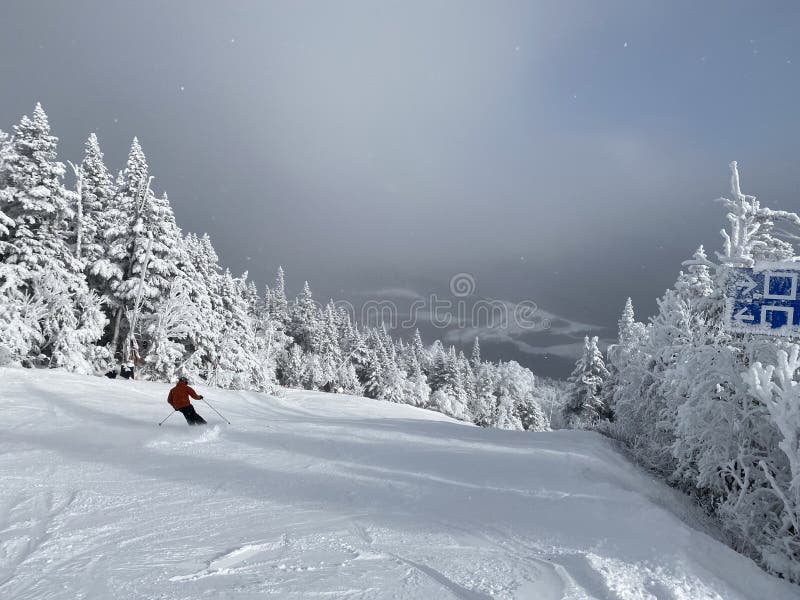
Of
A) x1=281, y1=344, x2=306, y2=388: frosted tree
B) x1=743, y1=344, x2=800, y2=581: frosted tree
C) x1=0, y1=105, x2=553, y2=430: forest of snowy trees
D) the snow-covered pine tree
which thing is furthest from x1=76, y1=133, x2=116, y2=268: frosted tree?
x1=743, y1=344, x2=800, y2=581: frosted tree

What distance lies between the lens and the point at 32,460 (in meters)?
8.18

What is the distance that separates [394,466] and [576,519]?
375cm

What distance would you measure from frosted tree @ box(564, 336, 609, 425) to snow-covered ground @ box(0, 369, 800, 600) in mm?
27176

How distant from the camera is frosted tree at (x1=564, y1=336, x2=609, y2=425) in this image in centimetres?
3706

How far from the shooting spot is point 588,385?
37250 mm

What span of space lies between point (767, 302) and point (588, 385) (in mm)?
31478

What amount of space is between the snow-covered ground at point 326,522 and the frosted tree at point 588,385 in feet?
89.2

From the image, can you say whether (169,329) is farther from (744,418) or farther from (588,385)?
(588,385)

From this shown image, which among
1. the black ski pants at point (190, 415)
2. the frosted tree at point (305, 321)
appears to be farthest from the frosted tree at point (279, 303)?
the black ski pants at point (190, 415)

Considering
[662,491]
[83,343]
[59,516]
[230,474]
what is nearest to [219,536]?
[59,516]

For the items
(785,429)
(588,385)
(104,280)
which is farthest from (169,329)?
(588,385)

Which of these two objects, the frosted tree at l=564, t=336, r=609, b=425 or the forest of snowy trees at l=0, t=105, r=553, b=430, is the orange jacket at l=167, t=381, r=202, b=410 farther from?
the frosted tree at l=564, t=336, r=609, b=425

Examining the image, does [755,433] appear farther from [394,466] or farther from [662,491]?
[394,466]

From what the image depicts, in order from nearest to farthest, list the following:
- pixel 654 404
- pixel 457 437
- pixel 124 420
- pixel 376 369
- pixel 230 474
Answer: pixel 230 474 < pixel 124 420 < pixel 457 437 < pixel 654 404 < pixel 376 369
